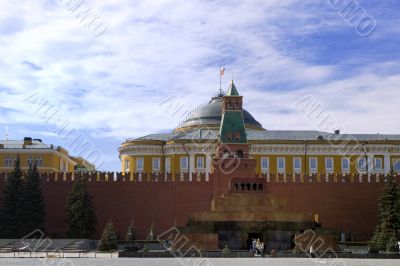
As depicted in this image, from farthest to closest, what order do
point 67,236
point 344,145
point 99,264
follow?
point 344,145 < point 67,236 < point 99,264

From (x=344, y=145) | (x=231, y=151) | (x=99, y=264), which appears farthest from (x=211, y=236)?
(x=344, y=145)

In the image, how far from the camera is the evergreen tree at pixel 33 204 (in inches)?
1496

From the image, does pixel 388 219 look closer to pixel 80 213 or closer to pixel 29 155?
pixel 80 213

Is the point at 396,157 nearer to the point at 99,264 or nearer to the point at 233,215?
the point at 233,215

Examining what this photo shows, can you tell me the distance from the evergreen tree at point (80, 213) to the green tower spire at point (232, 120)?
7.77 meters

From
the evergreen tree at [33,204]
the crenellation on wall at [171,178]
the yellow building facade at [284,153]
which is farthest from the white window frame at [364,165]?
the evergreen tree at [33,204]

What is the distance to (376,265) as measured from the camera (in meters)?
25.0

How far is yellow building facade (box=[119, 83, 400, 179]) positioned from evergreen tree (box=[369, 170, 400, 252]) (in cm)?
1657

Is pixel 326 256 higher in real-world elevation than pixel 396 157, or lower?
lower

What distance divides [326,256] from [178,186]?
492 inches

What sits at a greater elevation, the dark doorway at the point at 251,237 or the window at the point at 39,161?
the window at the point at 39,161

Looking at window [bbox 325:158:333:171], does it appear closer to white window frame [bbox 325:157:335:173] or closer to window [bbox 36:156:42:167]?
white window frame [bbox 325:157:335:173]

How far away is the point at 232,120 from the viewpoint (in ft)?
127

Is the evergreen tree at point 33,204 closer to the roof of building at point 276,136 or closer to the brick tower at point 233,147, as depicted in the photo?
the brick tower at point 233,147
